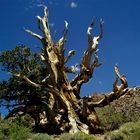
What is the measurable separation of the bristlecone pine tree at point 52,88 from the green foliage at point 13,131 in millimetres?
2602

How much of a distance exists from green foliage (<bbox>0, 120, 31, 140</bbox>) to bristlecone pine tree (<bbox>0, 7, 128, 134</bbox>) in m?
2.60

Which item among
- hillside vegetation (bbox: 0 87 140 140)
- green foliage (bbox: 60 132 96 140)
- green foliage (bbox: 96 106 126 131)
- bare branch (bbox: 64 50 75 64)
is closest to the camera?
green foliage (bbox: 60 132 96 140)

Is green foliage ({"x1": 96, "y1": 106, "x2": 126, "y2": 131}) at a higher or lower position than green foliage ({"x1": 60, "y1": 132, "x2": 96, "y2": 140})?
higher

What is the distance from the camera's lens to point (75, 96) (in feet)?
86.5

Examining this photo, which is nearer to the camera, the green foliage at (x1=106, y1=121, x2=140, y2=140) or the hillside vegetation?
the green foliage at (x1=106, y1=121, x2=140, y2=140)

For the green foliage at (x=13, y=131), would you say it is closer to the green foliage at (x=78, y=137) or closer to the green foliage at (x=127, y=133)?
the green foliage at (x=78, y=137)

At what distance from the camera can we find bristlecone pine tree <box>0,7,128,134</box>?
2533 centimetres

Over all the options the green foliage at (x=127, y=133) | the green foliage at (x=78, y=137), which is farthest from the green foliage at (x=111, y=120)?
the green foliage at (x=78, y=137)

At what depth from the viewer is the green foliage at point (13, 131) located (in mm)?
21797

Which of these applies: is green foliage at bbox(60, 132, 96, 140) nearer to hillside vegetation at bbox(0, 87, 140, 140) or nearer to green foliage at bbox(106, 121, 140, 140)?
hillside vegetation at bbox(0, 87, 140, 140)

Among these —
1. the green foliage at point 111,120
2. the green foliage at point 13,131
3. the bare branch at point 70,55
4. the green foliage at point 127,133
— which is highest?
the bare branch at point 70,55

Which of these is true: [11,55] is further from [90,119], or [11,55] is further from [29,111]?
[90,119]

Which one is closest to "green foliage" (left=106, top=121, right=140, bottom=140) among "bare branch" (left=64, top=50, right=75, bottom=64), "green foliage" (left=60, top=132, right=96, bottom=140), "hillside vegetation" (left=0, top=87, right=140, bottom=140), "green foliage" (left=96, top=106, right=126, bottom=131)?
"hillside vegetation" (left=0, top=87, right=140, bottom=140)

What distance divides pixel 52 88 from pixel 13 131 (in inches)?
153
